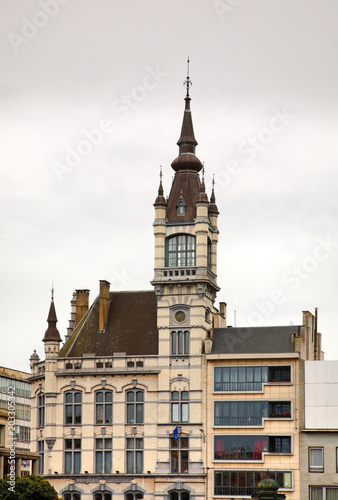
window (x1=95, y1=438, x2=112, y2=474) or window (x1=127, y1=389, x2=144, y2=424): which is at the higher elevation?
window (x1=127, y1=389, x2=144, y2=424)

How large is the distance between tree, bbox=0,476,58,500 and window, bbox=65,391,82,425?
1474 centimetres

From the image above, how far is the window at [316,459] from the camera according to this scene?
111m

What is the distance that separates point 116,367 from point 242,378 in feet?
45.0

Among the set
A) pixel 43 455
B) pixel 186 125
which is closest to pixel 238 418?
pixel 43 455

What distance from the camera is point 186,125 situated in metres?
126

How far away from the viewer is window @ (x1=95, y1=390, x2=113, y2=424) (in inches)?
4641

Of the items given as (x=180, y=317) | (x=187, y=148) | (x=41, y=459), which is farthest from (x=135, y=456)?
(x=187, y=148)

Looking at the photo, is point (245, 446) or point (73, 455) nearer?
point (245, 446)

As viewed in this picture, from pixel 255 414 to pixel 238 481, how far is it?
23.2 feet

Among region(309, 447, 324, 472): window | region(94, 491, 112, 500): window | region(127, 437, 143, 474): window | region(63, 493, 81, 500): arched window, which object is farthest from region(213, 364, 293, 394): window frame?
region(63, 493, 81, 500): arched window

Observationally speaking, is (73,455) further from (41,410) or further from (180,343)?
(180,343)

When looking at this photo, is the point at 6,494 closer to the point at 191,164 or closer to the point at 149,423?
the point at 149,423

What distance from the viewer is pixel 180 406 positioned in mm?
115750

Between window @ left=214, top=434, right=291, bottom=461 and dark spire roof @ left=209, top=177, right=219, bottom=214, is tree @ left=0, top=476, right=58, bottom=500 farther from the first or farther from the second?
dark spire roof @ left=209, top=177, right=219, bottom=214
